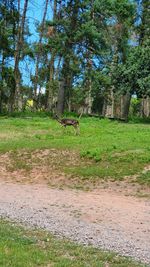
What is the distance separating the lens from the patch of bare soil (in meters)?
15.0

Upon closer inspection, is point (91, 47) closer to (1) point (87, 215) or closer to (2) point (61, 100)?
(2) point (61, 100)

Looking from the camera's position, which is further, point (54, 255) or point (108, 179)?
point (108, 179)

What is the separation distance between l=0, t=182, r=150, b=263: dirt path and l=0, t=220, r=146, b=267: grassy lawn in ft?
1.46

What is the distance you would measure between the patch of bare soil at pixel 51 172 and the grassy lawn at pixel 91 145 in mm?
185

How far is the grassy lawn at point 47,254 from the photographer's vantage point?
651 centimetres

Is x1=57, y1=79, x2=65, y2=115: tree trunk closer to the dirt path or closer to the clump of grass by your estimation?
the clump of grass

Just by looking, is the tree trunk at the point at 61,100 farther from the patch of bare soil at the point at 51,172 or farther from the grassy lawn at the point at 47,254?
the grassy lawn at the point at 47,254

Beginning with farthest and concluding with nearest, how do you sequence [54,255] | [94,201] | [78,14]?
1. [78,14]
2. [94,201]
3. [54,255]

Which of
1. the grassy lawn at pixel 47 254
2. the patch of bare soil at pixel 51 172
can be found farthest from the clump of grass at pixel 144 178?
the grassy lawn at pixel 47 254

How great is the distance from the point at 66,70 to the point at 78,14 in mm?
4017

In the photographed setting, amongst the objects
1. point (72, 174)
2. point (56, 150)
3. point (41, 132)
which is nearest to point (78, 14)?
point (41, 132)

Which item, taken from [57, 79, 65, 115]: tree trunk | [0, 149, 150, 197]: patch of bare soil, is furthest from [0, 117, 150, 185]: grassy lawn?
[57, 79, 65, 115]: tree trunk

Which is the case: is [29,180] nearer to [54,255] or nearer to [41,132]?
[41,132]

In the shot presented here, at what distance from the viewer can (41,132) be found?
23.6 m
